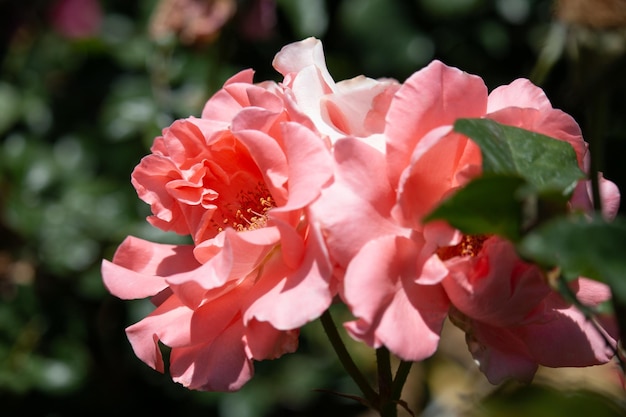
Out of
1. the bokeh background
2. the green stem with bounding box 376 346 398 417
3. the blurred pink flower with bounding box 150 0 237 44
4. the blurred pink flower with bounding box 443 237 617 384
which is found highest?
the blurred pink flower with bounding box 443 237 617 384

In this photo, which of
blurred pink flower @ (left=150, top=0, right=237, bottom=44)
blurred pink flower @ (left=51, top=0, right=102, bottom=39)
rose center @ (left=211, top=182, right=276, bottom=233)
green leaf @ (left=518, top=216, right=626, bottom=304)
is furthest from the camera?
blurred pink flower @ (left=51, top=0, right=102, bottom=39)

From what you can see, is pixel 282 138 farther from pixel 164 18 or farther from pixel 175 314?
pixel 164 18

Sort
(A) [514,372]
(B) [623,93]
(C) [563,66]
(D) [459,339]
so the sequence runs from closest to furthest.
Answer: (A) [514,372] < (B) [623,93] < (C) [563,66] < (D) [459,339]

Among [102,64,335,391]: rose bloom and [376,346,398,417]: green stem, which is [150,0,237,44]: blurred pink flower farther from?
[376,346,398,417]: green stem

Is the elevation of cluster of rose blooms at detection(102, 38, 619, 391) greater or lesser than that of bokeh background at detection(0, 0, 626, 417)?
greater

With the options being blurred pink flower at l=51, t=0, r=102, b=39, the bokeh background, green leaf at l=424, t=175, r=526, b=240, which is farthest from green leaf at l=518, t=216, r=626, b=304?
blurred pink flower at l=51, t=0, r=102, b=39

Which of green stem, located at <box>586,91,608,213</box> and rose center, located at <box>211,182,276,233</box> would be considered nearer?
green stem, located at <box>586,91,608,213</box>

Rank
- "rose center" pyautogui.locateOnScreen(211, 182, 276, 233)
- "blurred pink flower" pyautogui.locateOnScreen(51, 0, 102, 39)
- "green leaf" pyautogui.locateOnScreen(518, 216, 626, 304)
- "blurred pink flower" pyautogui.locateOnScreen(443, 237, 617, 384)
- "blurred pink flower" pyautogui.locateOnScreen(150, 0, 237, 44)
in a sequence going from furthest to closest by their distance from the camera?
"blurred pink flower" pyautogui.locateOnScreen(51, 0, 102, 39)
"blurred pink flower" pyautogui.locateOnScreen(150, 0, 237, 44)
"rose center" pyautogui.locateOnScreen(211, 182, 276, 233)
"blurred pink flower" pyautogui.locateOnScreen(443, 237, 617, 384)
"green leaf" pyautogui.locateOnScreen(518, 216, 626, 304)

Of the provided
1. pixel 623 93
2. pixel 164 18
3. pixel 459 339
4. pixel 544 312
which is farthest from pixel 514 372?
pixel 459 339
